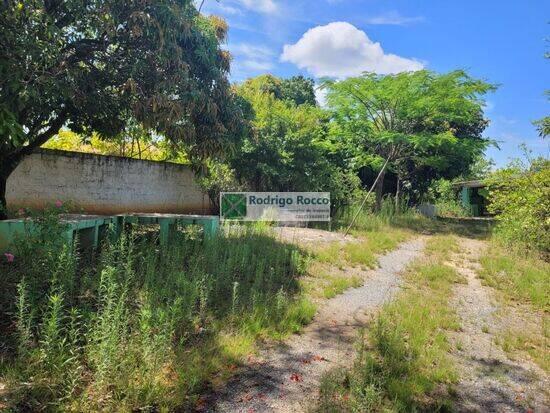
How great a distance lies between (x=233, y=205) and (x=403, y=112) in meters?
6.82

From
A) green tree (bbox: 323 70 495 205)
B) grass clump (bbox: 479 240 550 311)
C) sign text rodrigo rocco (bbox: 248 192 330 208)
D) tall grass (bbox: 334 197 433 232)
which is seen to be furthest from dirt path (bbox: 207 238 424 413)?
green tree (bbox: 323 70 495 205)

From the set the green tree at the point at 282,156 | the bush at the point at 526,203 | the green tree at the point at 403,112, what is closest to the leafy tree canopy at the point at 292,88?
the green tree at the point at 403,112

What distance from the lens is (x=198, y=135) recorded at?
566 centimetres

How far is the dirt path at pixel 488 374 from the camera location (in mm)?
2559

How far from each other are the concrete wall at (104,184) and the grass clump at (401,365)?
478 centimetres

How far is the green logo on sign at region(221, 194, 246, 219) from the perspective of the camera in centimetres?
1088

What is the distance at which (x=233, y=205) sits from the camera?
35.9 ft

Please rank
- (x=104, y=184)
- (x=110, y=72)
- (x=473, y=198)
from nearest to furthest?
(x=110, y=72), (x=104, y=184), (x=473, y=198)

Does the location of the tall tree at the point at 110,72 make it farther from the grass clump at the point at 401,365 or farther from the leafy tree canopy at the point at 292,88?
the leafy tree canopy at the point at 292,88

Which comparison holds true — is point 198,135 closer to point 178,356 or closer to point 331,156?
point 178,356

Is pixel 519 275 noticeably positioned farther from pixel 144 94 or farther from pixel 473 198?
pixel 473 198

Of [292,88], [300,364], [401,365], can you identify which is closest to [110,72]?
[300,364]

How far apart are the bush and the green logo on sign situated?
6494 mm

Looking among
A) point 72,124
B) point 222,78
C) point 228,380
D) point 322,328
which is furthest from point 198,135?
point 228,380
